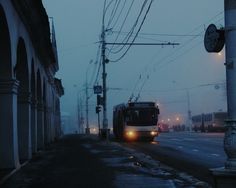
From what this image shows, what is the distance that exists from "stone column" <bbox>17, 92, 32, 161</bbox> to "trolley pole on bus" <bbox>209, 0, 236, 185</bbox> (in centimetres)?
1444

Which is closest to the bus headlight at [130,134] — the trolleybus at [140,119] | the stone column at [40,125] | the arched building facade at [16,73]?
the trolleybus at [140,119]

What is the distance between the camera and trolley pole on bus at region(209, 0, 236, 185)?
7.96 m

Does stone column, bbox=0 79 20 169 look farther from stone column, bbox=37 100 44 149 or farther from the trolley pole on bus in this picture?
stone column, bbox=37 100 44 149

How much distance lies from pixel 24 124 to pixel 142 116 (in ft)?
72.9

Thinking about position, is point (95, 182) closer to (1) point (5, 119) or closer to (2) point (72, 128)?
(1) point (5, 119)

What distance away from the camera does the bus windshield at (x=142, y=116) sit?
43.7m

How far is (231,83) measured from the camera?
840cm

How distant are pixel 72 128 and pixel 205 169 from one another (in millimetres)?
149371

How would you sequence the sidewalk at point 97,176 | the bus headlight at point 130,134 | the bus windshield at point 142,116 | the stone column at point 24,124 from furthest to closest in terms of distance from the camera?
the bus headlight at point 130,134 → the bus windshield at point 142,116 → the stone column at point 24,124 → the sidewalk at point 97,176

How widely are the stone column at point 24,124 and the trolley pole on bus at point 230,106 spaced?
14.4 m

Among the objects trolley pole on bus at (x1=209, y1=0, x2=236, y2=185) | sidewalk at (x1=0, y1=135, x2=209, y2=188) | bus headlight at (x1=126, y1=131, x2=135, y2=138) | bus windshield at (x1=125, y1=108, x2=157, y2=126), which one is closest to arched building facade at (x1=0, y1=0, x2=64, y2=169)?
sidewalk at (x1=0, y1=135, x2=209, y2=188)

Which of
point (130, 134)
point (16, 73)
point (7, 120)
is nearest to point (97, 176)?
point (7, 120)

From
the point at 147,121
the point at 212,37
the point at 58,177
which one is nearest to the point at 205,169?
the point at 58,177

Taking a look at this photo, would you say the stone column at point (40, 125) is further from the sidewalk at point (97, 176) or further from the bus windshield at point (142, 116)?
the bus windshield at point (142, 116)
